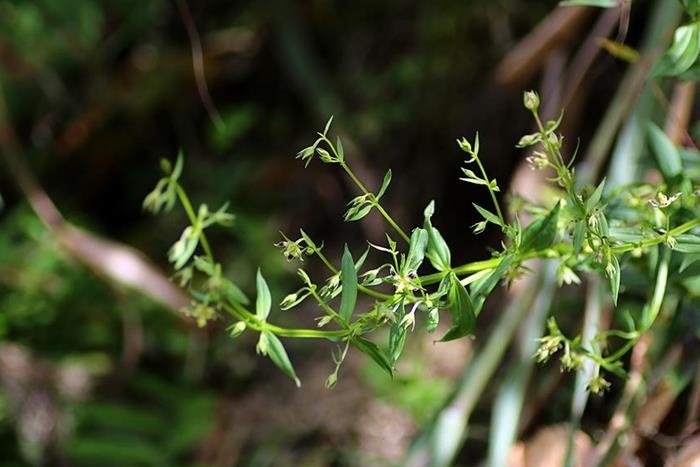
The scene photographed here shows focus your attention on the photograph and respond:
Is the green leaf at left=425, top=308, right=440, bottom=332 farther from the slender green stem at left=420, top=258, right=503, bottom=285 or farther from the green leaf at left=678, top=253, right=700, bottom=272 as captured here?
the green leaf at left=678, top=253, right=700, bottom=272

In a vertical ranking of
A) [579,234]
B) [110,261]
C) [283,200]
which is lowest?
[283,200]

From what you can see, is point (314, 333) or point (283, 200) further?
point (283, 200)

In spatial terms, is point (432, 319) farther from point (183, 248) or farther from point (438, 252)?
point (183, 248)

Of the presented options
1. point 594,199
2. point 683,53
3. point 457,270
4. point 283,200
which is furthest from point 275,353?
point 283,200

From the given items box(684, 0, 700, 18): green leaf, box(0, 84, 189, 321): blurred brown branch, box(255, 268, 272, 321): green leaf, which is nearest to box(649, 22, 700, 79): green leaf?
box(684, 0, 700, 18): green leaf

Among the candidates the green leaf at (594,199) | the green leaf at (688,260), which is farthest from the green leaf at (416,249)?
the green leaf at (688,260)

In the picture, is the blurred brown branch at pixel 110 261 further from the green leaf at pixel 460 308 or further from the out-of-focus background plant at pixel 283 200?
the green leaf at pixel 460 308
